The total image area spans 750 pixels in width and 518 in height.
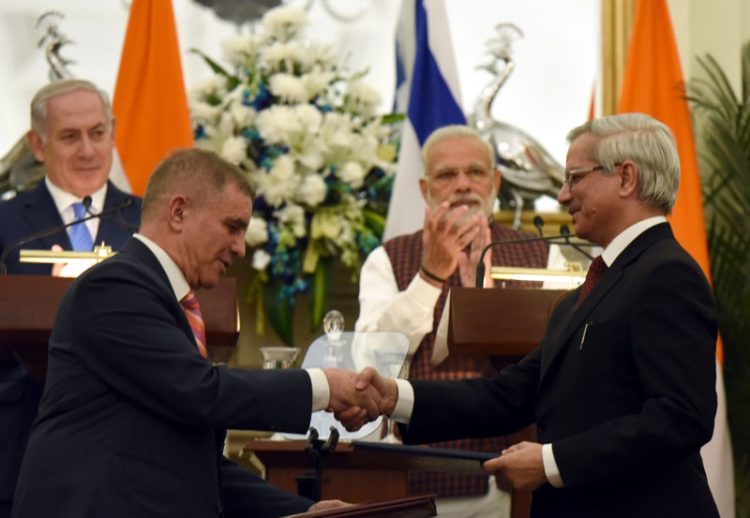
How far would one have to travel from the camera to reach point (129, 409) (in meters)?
3.61

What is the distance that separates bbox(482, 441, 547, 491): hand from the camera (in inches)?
147

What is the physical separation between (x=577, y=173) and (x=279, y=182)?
2.52 m

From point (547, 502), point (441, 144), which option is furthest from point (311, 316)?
point (547, 502)

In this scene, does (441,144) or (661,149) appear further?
(441,144)

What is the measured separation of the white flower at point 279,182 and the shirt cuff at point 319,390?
2451mm

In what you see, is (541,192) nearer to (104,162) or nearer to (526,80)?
(526,80)

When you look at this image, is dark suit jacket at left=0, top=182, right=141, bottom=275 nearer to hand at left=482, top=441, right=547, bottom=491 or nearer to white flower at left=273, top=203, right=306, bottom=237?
white flower at left=273, top=203, right=306, bottom=237

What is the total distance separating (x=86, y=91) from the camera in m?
5.58

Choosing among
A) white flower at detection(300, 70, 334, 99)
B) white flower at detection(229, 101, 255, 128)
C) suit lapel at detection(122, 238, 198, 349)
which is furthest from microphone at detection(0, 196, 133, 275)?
A: white flower at detection(300, 70, 334, 99)

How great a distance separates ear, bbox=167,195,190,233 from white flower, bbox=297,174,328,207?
2427mm

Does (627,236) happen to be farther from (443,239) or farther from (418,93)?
(418,93)

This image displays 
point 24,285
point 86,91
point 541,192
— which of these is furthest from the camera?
point 541,192

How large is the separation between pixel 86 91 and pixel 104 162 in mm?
287

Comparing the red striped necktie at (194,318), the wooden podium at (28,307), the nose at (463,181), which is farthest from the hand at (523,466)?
the nose at (463,181)
